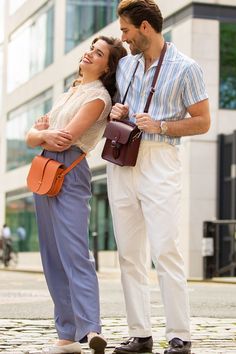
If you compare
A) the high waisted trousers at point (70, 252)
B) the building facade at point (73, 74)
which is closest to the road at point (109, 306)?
the high waisted trousers at point (70, 252)

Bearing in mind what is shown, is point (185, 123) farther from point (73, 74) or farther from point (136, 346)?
point (73, 74)

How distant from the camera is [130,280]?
204 inches

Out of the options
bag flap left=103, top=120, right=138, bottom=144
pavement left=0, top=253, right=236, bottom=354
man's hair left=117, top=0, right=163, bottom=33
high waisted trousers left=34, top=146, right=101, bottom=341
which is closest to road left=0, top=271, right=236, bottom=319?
pavement left=0, top=253, right=236, bottom=354

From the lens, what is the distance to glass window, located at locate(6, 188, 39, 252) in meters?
A: 41.2

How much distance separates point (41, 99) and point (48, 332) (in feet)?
115

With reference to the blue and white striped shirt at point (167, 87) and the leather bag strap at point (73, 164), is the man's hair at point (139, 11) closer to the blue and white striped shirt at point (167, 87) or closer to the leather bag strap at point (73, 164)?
the blue and white striped shirt at point (167, 87)

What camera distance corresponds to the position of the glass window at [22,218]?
41.2 meters

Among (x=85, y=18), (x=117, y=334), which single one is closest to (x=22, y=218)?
(x=85, y=18)

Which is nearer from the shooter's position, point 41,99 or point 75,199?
point 75,199

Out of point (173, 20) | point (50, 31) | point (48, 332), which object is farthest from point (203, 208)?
point (48, 332)

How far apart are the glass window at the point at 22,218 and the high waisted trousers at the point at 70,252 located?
1376 inches

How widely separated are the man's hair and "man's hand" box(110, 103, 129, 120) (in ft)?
1.47

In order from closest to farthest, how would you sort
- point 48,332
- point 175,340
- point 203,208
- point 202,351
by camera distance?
1. point 175,340
2. point 202,351
3. point 48,332
4. point 203,208

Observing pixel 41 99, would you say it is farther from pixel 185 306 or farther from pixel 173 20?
pixel 185 306
